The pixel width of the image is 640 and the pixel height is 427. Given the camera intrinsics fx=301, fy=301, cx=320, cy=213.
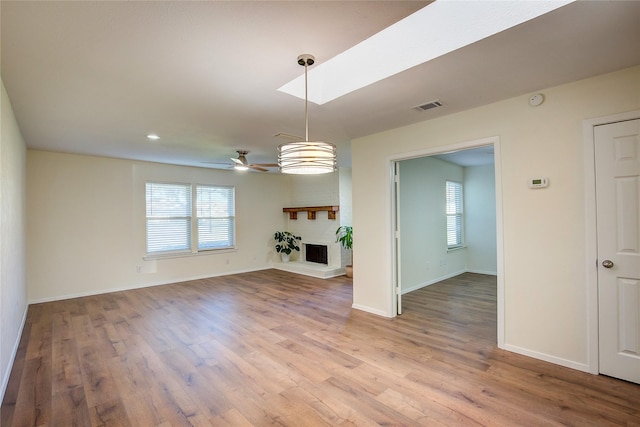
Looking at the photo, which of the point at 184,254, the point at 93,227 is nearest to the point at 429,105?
the point at 184,254

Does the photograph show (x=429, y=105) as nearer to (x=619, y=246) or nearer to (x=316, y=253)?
(x=619, y=246)

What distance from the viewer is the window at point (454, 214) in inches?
260

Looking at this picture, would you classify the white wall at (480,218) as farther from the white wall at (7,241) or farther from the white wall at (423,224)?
the white wall at (7,241)

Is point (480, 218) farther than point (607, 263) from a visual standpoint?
Yes

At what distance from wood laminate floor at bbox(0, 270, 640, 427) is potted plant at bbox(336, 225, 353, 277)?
7.70 feet

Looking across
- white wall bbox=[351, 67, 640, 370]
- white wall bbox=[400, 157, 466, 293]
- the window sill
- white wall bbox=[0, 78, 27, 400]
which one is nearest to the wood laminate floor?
white wall bbox=[0, 78, 27, 400]

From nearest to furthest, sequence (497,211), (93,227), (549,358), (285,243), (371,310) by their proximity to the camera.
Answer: (549,358)
(497,211)
(371,310)
(93,227)
(285,243)

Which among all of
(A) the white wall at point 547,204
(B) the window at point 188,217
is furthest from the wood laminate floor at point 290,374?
(B) the window at point 188,217

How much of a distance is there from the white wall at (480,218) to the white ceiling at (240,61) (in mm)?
4090

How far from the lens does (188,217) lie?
6707mm

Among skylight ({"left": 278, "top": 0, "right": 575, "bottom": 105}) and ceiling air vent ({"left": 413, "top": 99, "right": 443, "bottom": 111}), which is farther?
ceiling air vent ({"left": 413, "top": 99, "right": 443, "bottom": 111})

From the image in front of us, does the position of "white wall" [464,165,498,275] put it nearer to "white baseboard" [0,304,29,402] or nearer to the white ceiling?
the white ceiling

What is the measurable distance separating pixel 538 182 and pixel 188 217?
6.33 meters

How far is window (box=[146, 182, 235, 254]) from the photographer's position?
20.6 ft
